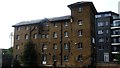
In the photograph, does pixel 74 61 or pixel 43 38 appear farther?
pixel 43 38

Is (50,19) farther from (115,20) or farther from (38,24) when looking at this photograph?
(115,20)

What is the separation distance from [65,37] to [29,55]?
1144 cm

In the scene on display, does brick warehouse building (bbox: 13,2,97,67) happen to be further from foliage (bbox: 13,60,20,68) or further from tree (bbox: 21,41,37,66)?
foliage (bbox: 13,60,20,68)

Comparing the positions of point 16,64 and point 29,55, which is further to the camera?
point 16,64

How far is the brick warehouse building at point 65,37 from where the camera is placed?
205 feet

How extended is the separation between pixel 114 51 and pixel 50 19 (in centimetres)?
2745

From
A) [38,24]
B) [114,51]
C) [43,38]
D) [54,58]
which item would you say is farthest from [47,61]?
[114,51]

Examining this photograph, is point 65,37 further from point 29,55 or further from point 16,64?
point 16,64

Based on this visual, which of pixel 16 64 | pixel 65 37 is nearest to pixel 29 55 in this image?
pixel 16 64

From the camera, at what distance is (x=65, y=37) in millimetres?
67188

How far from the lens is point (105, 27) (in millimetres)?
90812

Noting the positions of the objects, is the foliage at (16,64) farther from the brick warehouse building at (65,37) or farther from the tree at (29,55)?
the brick warehouse building at (65,37)

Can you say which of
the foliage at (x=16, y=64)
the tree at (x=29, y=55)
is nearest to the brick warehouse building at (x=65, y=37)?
the tree at (x=29, y=55)

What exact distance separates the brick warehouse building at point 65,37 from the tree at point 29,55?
251 centimetres
